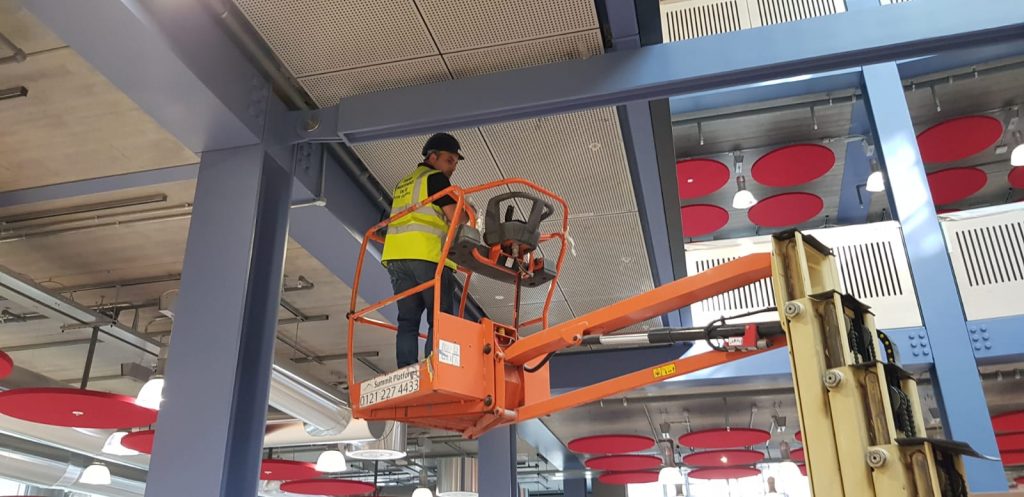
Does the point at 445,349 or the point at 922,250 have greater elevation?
the point at 922,250

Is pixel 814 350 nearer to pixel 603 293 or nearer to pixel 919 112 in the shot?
pixel 603 293

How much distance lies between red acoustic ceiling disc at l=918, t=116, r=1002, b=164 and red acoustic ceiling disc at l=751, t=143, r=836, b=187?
1328 mm

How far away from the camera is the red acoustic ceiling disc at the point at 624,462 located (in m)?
16.0

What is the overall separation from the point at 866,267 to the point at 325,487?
405 inches

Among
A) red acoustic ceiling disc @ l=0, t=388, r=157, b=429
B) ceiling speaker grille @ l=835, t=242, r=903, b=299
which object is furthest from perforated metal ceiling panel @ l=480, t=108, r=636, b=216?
red acoustic ceiling disc @ l=0, t=388, r=157, b=429

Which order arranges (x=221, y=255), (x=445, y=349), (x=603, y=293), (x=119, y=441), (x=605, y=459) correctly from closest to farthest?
(x=445, y=349), (x=221, y=255), (x=603, y=293), (x=119, y=441), (x=605, y=459)

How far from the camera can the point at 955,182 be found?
1141 centimetres

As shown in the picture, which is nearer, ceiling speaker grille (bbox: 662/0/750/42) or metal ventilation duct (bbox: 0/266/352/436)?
metal ventilation duct (bbox: 0/266/352/436)

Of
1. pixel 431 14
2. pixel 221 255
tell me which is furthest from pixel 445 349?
pixel 431 14

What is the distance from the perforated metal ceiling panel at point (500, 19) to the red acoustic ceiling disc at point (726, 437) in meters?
8.82

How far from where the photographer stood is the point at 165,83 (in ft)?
14.5

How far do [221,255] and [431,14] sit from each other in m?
1.93

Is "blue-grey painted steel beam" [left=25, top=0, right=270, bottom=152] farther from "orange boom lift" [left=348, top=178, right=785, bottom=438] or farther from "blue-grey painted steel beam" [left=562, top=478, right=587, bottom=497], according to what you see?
"blue-grey painted steel beam" [left=562, top=478, right=587, bottom=497]

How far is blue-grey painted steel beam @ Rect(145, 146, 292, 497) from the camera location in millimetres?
4227
